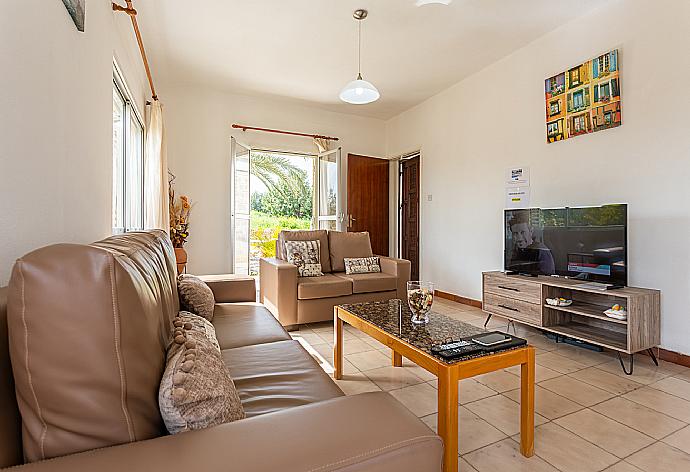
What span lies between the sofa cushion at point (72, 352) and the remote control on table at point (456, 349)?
112 cm

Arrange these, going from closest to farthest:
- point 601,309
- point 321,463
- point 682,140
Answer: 1. point 321,463
2. point 682,140
3. point 601,309

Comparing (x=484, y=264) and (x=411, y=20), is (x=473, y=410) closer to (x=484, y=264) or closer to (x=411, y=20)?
(x=484, y=264)

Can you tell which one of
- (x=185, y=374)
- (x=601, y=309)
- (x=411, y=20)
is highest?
(x=411, y=20)

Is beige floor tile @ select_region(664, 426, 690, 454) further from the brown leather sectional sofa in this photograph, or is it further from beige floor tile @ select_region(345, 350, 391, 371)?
the brown leather sectional sofa

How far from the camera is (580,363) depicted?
266cm

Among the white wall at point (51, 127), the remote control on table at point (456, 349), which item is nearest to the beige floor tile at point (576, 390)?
the remote control on table at point (456, 349)

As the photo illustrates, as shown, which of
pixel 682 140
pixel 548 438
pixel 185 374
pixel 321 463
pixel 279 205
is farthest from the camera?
pixel 279 205

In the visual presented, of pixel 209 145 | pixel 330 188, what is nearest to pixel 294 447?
pixel 209 145

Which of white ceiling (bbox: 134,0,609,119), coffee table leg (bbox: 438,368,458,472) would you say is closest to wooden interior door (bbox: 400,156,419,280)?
white ceiling (bbox: 134,0,609,119)

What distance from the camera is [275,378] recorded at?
55.6 inches

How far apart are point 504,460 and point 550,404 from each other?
0.67 meters

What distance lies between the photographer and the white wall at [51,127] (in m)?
1.12

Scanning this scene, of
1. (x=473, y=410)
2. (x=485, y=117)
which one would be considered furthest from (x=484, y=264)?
(x=473, y=410)

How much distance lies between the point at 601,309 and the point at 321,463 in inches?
116
